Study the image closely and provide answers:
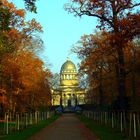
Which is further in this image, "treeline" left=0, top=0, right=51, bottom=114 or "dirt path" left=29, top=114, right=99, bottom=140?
"treeline" left=0, top=0, right=51, bottom=114

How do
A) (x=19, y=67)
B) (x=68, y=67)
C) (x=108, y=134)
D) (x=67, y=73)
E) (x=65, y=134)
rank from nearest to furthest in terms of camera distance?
(x=108, y=134) → (x=65, y=134) → (x=19, y=67) → (x=68, y=67) → (x=67, y=73)

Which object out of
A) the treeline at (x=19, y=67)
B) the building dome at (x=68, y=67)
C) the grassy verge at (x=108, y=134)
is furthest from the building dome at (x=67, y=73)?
the grassy verge at (x=108, y=134)

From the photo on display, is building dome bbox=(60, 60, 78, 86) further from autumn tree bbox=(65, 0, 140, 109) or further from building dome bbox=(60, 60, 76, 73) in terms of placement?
autumn tree bbox=(65, 0, 140, 109)

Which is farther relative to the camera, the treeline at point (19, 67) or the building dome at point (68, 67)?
the building dome at point (68, 67)

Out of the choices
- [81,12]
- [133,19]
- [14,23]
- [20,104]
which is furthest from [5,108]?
[133,19]

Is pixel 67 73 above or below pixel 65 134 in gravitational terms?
above

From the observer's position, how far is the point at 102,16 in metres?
32.0

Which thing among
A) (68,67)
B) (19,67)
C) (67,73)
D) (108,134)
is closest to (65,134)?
(108,134)

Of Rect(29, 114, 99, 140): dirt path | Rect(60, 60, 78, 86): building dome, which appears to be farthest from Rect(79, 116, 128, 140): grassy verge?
Rect(60, 60, 78, 86): building dome

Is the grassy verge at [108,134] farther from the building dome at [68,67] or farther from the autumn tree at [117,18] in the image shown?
the building dome at [68,67]

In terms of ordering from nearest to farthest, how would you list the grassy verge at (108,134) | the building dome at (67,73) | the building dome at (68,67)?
the grassy verge at (108,134), the building dome at (67,73), the building dome at (68,67)

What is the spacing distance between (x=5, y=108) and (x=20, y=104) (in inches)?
103

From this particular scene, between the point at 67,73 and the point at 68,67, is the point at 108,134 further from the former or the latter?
the point at 67,73

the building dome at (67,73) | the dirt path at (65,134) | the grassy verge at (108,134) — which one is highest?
the building dome at (67,73)
